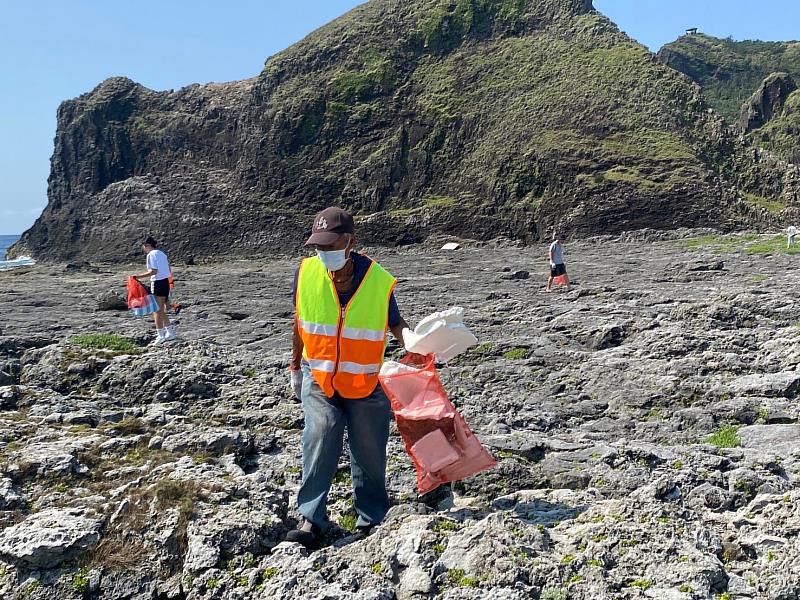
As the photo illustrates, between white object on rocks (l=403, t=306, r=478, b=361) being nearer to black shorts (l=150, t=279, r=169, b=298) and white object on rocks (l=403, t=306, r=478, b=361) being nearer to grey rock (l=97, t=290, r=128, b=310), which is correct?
black shorts (l=150, t=279, r=169, b=298)

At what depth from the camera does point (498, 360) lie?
386 inches

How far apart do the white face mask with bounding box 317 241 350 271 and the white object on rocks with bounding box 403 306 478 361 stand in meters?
0.62

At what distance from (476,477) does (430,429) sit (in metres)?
0.70

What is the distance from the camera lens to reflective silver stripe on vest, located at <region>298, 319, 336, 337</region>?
425 centimetres

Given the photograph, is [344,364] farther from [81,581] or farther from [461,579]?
[81,581]

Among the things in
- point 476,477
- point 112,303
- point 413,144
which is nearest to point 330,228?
point 476,477

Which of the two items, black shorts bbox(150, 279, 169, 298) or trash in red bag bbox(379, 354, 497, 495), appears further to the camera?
black shorts bbox(150, 279, 169, 298)

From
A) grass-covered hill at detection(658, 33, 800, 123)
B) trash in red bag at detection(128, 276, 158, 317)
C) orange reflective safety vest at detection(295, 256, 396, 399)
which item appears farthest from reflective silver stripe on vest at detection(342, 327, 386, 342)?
grass-covered hill at detection(658, 33, 800, 123)

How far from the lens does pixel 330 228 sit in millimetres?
4184

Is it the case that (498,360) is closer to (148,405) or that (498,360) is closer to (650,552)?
(148,405)

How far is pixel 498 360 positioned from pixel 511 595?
6900 mm

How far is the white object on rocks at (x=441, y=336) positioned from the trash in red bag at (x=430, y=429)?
0.36 ft

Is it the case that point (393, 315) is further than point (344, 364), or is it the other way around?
point (393, 315)

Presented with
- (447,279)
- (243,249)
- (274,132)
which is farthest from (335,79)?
(447,279)
